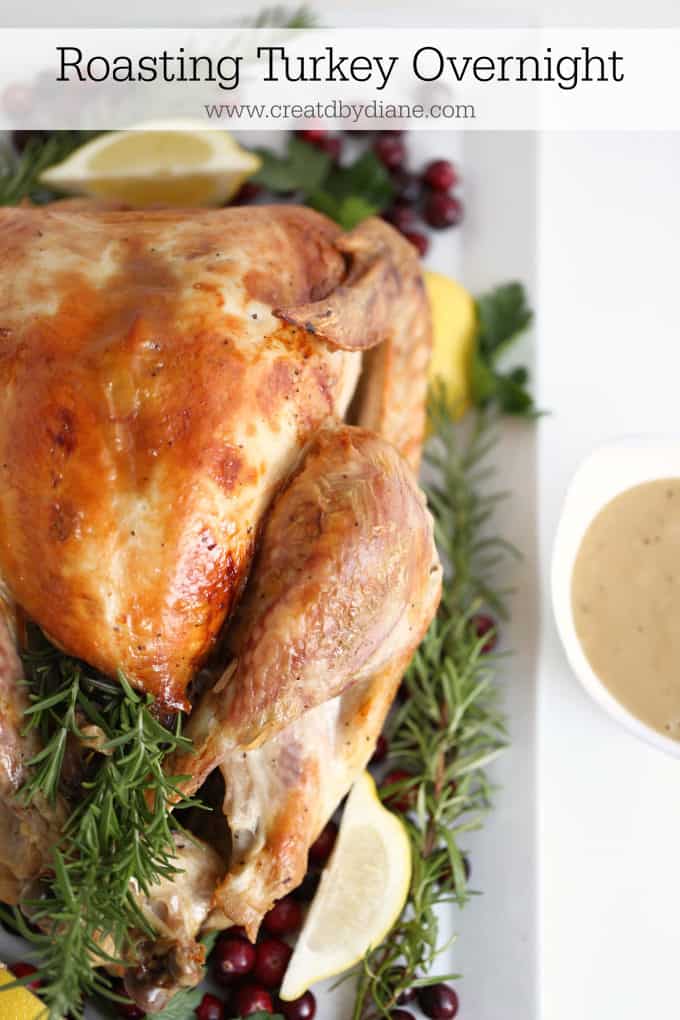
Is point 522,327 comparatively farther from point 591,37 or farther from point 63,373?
point 63,373

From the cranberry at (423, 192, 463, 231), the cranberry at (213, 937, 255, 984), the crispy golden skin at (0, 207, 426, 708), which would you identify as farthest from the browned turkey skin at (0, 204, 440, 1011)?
the cranberry at (423, 192, 463, 231)

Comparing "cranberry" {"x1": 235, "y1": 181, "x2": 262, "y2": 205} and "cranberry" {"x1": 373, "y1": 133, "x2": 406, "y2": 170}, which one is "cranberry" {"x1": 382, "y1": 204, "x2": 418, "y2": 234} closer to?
"cranberry" {"x1": 373, "y1": 133, "x2": 406, "y2": 170}

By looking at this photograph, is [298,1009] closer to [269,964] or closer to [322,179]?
[269,964]

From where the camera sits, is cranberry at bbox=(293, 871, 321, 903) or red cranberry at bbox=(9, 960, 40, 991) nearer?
red cranberry at bbox=(9, 960, 40, 991)

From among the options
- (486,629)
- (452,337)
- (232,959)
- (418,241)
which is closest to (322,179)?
(418,241)

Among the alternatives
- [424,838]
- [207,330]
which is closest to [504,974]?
[424,838]

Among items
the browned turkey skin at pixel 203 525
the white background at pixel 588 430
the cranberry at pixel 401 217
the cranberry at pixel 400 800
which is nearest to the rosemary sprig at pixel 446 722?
the cranberry at pixel 400 800
